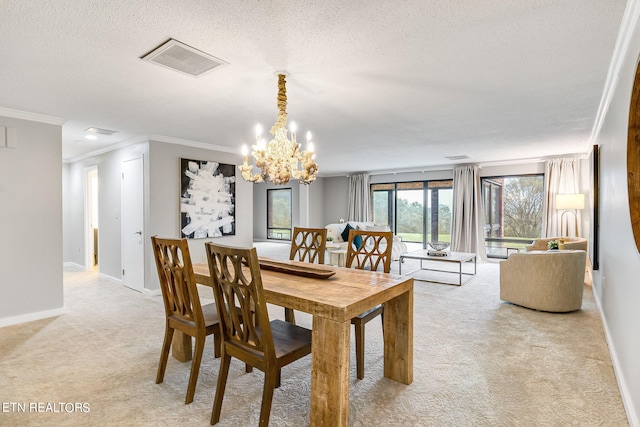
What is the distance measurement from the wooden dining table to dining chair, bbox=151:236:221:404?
0.18 meters

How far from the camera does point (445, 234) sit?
8266 millimetres

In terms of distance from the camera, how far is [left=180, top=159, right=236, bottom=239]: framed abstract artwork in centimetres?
496

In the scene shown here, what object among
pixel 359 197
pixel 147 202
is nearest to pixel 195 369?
pixel 147 202

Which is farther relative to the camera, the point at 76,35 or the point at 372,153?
the point at 372,153

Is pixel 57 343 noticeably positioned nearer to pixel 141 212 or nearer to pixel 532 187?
pixel 141 212

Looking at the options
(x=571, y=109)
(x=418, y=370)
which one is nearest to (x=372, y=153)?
(x=571, y=109)

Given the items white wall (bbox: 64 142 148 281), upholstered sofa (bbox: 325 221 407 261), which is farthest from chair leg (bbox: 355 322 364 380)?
upholstered sofa (bbox: 325 221 407 261)

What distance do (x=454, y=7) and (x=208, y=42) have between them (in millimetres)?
1427

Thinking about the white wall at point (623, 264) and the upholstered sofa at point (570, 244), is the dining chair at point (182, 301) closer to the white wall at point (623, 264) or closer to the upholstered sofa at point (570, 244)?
the white wall at point (623, 264)

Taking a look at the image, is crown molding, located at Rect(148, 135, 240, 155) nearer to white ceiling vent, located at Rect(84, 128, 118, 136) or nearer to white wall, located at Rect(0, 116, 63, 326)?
white ceiling vent, located at Rect(84, 128, 118, 136)

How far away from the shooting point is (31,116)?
3.58m

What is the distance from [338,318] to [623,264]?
2086 mm

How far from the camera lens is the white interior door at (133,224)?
187 inches

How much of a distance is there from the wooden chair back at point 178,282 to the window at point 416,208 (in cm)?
726
